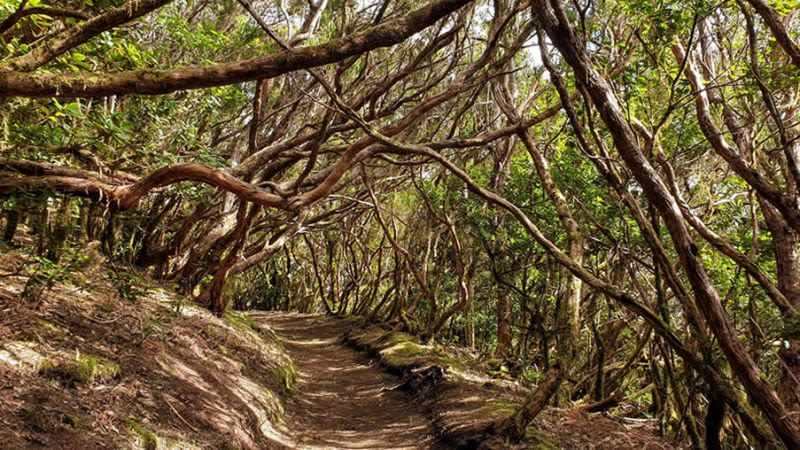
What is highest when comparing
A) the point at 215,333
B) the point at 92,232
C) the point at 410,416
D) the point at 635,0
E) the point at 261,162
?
the point at 635,0

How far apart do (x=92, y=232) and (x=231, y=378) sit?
10.1ft

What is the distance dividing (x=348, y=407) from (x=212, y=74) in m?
7.39

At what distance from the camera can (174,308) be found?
26.7 feet

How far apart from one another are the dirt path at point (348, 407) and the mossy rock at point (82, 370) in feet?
9.82

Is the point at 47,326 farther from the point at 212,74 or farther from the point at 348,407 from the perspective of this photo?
the point at 348,407

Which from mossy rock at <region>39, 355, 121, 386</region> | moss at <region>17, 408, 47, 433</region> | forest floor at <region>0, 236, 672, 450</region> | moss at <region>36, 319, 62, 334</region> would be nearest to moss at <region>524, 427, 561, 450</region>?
forest floor at <region>0, 236, 672, 450</region>

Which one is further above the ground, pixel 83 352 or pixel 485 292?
pixel 485 292

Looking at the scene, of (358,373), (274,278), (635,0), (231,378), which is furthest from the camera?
(274,278)

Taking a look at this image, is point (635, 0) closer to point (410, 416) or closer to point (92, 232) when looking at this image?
point (410, 416)

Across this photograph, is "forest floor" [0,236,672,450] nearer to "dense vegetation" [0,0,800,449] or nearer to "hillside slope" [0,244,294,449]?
"hillside slope" [0,244,294,449]

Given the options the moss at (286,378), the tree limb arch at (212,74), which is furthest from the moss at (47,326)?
→ the moss at (286,378)

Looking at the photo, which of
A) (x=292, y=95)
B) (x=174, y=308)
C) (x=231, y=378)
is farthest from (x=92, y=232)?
(x=292, y=95)

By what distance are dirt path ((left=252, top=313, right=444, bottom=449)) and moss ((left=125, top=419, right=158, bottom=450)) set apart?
2.91 m

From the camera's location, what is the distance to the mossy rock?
405 centimetres
